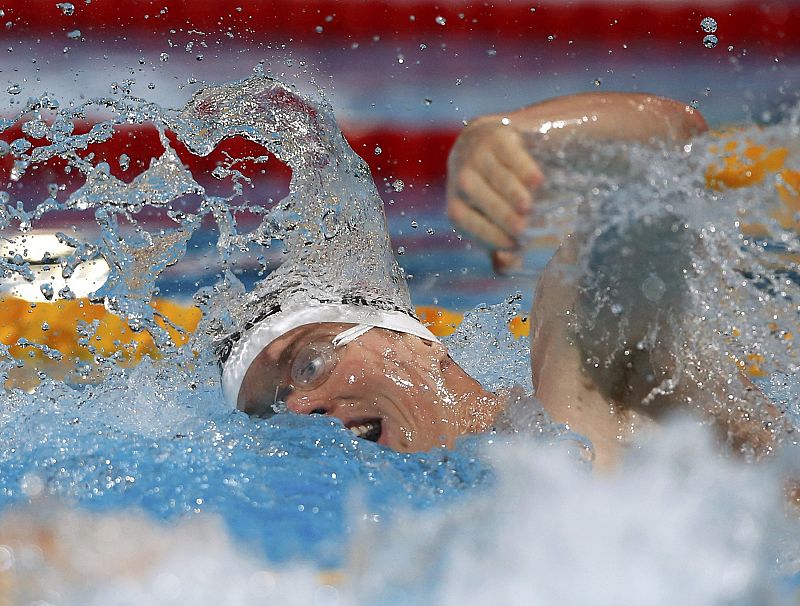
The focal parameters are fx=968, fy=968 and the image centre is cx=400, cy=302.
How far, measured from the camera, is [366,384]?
1252mm

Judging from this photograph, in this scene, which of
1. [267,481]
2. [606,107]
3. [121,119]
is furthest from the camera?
[121,119]

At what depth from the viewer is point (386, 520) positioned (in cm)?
97

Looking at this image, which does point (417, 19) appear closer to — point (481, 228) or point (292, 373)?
point (292, 373)

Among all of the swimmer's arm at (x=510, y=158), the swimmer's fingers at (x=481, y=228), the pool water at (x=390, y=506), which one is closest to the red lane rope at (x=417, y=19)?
the pool water at (x=390, y=506)

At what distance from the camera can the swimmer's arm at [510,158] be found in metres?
0.82

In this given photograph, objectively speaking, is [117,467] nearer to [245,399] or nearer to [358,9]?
[245,399]

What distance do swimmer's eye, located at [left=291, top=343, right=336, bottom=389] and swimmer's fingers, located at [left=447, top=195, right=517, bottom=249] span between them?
49 cm

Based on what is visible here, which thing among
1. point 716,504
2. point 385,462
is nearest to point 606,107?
point 716,504

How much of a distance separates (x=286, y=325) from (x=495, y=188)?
0.59m

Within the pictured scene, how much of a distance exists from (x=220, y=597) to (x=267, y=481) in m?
0.40

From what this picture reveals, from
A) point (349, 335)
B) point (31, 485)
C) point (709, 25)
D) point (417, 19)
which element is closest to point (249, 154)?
point (417, 19)

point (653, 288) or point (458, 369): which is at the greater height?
point (653, 288)

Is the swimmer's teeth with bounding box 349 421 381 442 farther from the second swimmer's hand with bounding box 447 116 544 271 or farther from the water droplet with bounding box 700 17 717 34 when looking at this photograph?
the water droplet with bounding box 700 17 717 34

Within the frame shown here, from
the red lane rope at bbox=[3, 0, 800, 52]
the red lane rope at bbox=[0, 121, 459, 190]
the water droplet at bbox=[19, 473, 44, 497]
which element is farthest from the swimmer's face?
the red lane rope at bbox=[3, 0, 800, 52]
